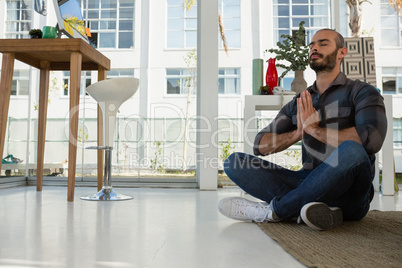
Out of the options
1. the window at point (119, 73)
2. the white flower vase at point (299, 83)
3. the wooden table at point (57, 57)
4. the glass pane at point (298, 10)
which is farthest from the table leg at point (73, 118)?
the glass pane at point (298, 10)

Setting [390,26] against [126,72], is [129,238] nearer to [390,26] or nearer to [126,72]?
[126,72]

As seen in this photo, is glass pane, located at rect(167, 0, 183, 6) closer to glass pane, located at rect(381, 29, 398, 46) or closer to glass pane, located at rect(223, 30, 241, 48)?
glass pane, located at rect(223, 30, 241, 48)

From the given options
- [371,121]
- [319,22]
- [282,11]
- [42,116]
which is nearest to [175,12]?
[282,11]

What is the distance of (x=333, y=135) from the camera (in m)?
1.55

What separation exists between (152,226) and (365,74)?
2926 millimetres

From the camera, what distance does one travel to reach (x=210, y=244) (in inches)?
50.9

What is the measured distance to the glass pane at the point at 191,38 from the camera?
12.8 feet

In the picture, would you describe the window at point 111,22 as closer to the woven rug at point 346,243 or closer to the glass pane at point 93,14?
the glass pane at point 93,14

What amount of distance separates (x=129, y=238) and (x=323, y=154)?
0.86 metres

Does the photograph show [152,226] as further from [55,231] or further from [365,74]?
[365,74]

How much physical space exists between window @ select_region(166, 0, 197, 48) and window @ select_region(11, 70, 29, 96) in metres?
1.38

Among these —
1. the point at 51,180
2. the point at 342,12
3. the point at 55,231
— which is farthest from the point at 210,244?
the point at 342,12

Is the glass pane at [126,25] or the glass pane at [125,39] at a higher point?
the glass pane at [126,25]

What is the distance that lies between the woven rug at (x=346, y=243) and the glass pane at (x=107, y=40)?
2644 millimetres
